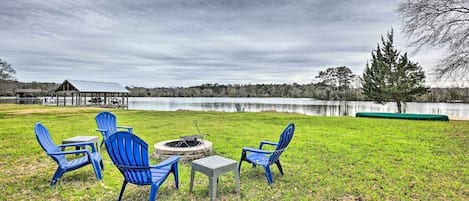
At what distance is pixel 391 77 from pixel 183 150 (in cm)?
2185

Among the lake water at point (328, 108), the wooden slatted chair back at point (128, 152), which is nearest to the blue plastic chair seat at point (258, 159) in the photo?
the wooden slatted chair back at point (128, 152)

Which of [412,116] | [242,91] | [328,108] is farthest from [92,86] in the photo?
[242,91]

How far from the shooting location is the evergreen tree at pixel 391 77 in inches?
781

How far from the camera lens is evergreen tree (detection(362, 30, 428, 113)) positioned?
19.8 metres

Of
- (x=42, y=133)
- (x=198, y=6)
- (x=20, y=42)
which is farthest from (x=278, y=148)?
(x=20, y=42)

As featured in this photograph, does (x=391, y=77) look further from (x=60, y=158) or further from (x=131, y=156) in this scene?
(x=60, y=158)

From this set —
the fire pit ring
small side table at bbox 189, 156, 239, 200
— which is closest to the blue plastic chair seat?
small side table at bbox 189, 156, 239, 200

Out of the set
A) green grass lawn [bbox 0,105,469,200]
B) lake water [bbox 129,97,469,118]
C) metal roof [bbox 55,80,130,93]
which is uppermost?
metal roof [bbox 55,80,130,93]

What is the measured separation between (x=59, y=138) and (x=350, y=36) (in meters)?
14.8

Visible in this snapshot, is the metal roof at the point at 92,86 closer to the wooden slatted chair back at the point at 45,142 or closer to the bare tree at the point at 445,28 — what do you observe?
the wooden slatted chair back at the point at 45,142

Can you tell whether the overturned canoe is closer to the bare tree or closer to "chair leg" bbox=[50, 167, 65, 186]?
the bare tree

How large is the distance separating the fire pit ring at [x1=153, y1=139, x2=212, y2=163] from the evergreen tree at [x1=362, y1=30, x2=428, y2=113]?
20.8m

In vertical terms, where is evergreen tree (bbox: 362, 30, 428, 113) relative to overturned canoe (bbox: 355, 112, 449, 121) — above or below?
above

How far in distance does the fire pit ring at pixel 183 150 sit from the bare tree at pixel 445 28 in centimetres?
1083
